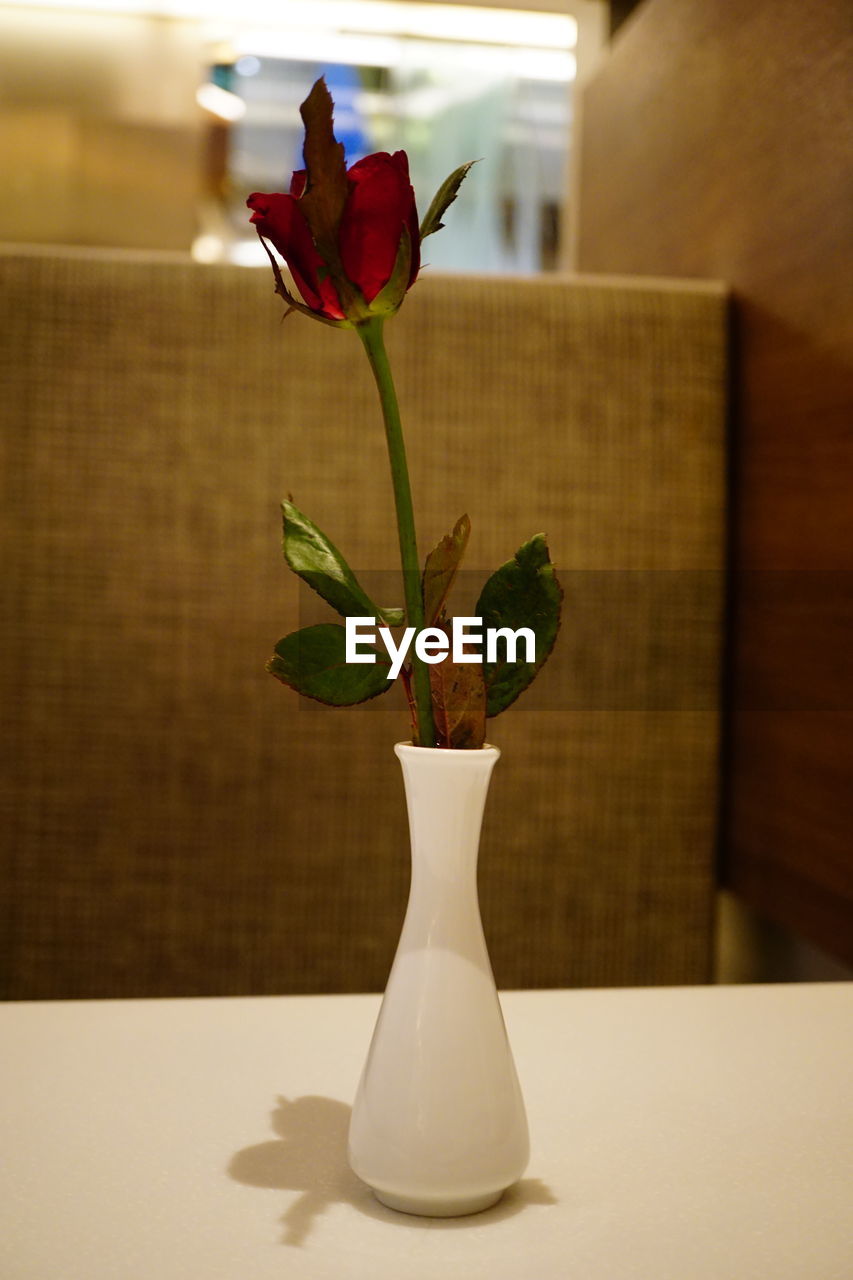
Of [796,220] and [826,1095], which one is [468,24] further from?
[826,1095]

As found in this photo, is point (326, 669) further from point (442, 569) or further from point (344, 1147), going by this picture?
point (344, 1147)

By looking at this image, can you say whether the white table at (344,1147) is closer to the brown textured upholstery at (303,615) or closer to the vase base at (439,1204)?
the vase base at (439,1204)

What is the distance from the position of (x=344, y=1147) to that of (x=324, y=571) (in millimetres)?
235

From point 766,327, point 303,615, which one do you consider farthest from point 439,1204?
point 766,327

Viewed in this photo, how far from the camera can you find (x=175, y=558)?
3.40 feet

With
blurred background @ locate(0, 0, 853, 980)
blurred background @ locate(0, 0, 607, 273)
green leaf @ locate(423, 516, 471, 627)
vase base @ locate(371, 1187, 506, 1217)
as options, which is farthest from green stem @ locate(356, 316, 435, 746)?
blurred background @ locate(0, 0, 607, 273)

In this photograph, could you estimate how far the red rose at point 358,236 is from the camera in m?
0.37

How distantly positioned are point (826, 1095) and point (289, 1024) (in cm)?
27

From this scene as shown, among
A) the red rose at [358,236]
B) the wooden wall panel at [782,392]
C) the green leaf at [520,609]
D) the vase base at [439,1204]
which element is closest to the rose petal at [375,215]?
the red rose at [358,236]

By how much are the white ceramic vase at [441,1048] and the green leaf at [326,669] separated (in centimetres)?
3

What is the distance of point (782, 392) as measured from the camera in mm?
1006

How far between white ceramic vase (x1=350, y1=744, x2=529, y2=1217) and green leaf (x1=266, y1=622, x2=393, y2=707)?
0.08 feet

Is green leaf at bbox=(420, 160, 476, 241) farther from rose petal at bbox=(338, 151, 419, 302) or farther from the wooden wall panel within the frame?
the wooden wall panel

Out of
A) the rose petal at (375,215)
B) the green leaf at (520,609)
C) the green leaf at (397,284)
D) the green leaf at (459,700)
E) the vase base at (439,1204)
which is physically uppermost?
the rose petal at (375,215)
